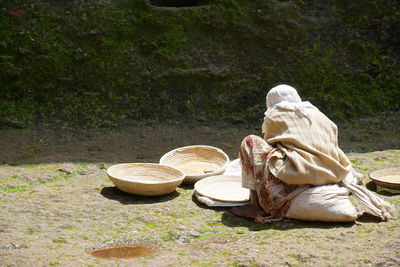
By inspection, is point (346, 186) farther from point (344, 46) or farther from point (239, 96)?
point (344, 46)

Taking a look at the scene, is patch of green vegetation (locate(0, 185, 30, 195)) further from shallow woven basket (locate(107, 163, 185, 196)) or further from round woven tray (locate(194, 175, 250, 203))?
round woven tray (locate(194, 175, 250, 203))

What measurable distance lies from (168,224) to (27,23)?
5.39 m

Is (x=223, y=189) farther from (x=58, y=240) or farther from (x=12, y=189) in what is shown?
(x=12, y=189)

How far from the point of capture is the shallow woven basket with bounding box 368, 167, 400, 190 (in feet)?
15.6

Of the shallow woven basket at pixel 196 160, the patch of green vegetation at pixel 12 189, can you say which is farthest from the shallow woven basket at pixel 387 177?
the patch of green vegetation at pixel 12 189

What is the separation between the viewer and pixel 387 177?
5.04 metres

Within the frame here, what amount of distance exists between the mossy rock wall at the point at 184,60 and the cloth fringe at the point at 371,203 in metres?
3.80

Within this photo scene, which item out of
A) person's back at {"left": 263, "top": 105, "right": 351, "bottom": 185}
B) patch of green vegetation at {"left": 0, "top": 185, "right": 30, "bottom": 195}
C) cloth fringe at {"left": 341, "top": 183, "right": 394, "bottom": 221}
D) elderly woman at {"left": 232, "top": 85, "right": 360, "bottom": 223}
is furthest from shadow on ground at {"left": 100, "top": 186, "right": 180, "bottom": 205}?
cloth fringe at {"left": 341, "top": 183, "right": 394, "bottom": 221}

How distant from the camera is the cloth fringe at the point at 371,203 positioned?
411cm

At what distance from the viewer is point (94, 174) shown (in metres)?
5.68

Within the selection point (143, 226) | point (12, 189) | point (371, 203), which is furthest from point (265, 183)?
point (12, 189)

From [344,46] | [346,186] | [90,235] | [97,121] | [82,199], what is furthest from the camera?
[344,46]

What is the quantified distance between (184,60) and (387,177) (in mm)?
4109

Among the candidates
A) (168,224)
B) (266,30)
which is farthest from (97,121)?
(168,224)
